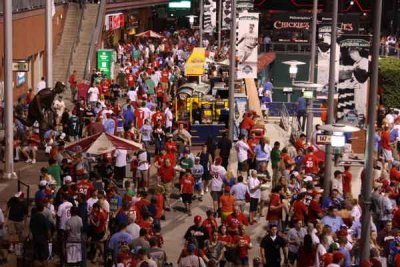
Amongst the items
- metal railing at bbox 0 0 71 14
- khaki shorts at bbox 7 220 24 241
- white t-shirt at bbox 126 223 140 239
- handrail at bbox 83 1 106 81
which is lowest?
khaki shorts at bbox 7 220 24 241

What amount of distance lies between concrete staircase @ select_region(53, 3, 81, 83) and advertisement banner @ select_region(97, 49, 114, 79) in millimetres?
1442

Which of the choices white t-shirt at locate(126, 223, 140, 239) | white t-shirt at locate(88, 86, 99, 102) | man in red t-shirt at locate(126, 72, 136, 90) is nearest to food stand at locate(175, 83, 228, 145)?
white t-shirt at locate(88, 86, 99, 102)

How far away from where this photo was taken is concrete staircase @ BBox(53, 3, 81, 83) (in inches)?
1804

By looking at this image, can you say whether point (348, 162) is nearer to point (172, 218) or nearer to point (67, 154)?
point (172, 218)

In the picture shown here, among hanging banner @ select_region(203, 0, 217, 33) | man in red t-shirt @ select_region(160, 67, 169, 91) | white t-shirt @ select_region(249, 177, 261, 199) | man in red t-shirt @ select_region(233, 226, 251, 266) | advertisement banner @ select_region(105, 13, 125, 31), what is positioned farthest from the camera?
advertisement banner @ select_region(105, 13, 125, 31)

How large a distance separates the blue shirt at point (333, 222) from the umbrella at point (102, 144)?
19.4 ft

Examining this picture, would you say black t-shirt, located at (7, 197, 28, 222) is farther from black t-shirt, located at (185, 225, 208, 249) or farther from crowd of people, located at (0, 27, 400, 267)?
black t-shirt, located at (185, 225, 208, 249)

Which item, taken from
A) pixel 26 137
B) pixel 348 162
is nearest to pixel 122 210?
pixel 348 162

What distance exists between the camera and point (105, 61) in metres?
46.6

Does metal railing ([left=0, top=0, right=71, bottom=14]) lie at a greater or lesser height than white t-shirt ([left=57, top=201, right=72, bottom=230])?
greater

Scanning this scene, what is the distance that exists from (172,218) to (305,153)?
162 inches

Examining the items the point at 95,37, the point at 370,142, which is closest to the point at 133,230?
the point at 370,142

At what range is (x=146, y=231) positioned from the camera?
61.4ft

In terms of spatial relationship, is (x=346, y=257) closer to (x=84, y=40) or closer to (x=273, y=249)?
(x=273, y=249)
